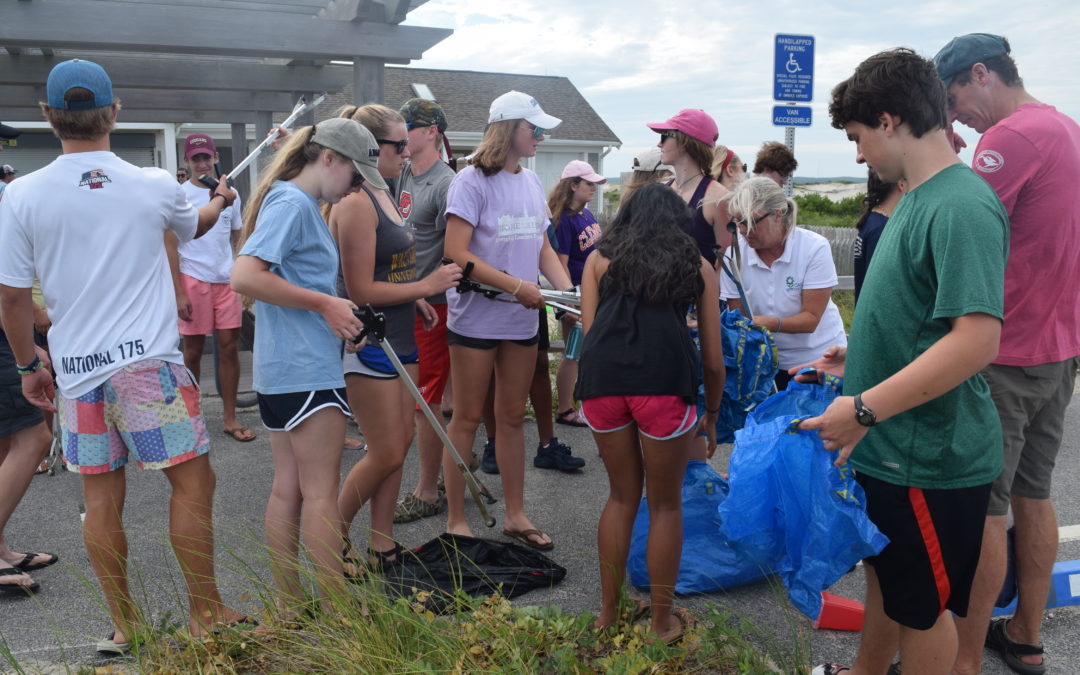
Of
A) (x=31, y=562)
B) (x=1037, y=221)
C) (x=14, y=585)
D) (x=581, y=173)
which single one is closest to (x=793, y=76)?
(x=581, y=173)

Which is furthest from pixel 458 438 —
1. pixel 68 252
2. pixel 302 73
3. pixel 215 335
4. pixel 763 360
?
pixel 302 73

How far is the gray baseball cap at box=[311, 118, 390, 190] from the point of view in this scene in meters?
2.97

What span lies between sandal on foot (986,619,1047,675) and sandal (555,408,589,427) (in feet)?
11.6

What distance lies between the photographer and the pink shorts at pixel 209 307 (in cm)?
602

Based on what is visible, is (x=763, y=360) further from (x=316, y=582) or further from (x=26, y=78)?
(x=26, y=78)

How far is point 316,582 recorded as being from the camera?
275 cm

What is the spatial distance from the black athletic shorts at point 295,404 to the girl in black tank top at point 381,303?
0.37 meters

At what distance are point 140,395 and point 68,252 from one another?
54 centimetres

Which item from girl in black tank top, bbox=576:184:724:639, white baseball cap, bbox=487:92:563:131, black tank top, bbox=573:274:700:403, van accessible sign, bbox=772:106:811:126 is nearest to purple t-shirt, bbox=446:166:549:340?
white baseball cap, bbox=487:92:563:131

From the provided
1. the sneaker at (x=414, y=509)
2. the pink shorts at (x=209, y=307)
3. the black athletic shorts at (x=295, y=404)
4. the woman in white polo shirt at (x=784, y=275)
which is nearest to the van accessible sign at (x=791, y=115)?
the woman in white polo shirt at (x=784, y=275)

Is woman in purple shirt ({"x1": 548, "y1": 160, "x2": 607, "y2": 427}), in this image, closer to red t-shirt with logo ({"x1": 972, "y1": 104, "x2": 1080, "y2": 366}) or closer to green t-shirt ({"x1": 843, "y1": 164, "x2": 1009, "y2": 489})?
red t-shirt with logo ({"x1": 972, "y1": 104, "x2": 1080, "y2": 366})

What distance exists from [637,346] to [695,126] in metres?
1.56

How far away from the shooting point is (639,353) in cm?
297

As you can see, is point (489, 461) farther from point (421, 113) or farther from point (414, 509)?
point (421, 113)
